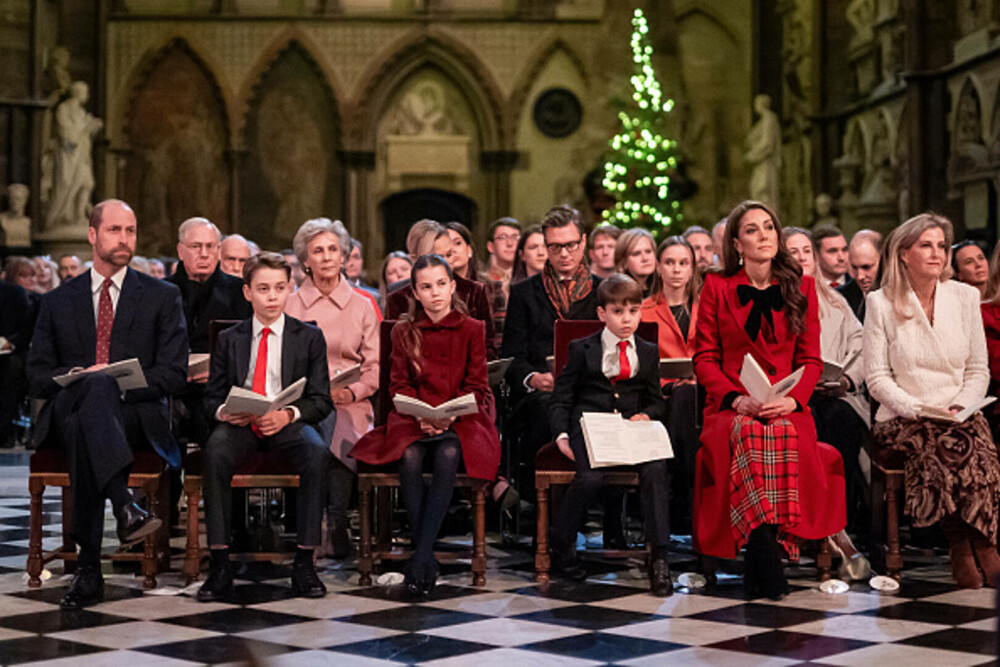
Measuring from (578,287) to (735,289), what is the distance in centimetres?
125

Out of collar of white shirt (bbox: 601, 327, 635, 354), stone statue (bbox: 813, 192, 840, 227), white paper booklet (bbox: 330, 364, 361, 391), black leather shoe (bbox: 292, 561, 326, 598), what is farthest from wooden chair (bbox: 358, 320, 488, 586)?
stone statue (bbox: 813, 192, 840, 227)

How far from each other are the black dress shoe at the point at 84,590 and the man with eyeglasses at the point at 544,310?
2.25 meters

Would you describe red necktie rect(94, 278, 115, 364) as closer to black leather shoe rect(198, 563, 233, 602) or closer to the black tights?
black leather shoe rect(198, 563, 233, 602)

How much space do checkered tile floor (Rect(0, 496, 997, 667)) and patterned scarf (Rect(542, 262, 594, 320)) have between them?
4.59 feet

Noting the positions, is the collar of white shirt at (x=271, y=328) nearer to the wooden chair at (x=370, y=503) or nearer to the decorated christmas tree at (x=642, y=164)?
the wooden chair at (x=370, y=503)

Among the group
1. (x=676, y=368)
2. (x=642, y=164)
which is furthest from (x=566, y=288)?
(x=642, y=164)

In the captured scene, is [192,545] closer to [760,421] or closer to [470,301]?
[470,301]

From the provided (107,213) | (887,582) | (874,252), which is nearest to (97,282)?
(107,213)

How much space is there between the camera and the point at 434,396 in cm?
615

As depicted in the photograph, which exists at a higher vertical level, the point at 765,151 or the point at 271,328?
the point at 765,151

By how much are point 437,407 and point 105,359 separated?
1393mm

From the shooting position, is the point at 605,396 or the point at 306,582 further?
the point at 605,396

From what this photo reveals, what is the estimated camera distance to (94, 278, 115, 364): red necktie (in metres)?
5.89

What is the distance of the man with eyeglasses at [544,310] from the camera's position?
6855mm
